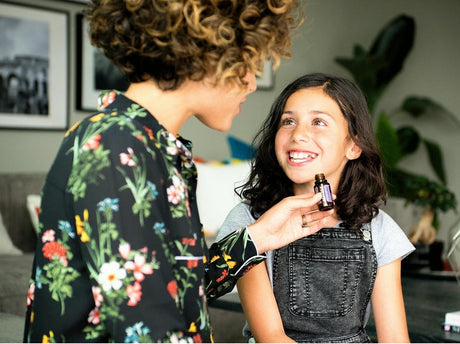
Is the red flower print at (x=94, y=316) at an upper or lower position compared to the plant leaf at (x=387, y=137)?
lower

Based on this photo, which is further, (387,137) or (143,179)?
(387,137)

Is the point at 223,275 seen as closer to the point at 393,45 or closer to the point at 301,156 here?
the point at 301,156

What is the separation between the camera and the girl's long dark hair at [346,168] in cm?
171

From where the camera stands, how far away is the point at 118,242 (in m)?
0.82

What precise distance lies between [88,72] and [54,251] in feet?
10.7

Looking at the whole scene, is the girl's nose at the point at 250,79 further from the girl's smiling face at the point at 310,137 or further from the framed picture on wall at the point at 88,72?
the framed picture on wall at the point at 88,72

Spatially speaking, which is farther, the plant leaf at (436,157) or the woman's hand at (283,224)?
the plant leaf at (436,157)

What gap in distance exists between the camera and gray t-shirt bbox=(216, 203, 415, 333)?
64.2 inches

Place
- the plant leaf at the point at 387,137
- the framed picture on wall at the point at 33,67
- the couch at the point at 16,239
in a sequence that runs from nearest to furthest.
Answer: the couch at the point at 16,239 → the framed picture on wall at the point at 33,67 → the plant leaf at the point at 387,137

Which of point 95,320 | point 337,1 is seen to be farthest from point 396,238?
point 337,1

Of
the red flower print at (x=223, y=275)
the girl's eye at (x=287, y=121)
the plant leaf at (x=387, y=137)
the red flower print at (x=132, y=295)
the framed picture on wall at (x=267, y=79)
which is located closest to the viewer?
the red flower print at (x=132, y=295)

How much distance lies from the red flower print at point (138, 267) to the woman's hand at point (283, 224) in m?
0.50

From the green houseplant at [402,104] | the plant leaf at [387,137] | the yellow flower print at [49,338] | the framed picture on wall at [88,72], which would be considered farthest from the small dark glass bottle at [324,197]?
the plant leaf at [387,137]

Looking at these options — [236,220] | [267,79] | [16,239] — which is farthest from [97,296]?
[267,79]
